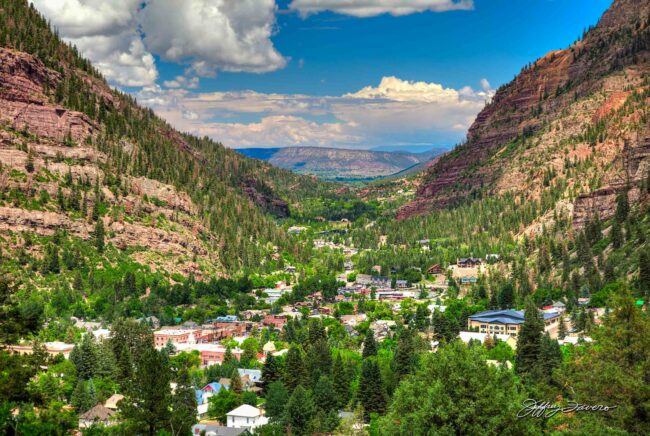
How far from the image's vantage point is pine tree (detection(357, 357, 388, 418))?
86.7 meters

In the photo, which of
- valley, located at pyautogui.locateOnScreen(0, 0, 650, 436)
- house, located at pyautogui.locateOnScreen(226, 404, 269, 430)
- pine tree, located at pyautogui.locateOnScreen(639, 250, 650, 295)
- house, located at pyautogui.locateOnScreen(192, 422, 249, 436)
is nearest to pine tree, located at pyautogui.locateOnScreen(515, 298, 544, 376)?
valley, located at pyautogui.locateOnScreen(0, 0, 650, 436)

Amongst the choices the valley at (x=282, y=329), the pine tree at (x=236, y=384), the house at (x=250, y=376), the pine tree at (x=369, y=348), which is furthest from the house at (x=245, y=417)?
the pine tree at (x=369, y=348)

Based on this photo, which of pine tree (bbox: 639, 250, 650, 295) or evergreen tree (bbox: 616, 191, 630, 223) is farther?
evergreen tree (bbox: 616, 191, 630, 223)

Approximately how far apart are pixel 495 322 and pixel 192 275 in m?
83.5

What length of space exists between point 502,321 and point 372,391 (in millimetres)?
50975

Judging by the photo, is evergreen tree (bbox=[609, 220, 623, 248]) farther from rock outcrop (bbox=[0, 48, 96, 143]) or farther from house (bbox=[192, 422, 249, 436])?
rock outcrop (bbox=[0, 48, 96, 143])

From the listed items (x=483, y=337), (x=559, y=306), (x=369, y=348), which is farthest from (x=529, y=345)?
(x=559, y=306)

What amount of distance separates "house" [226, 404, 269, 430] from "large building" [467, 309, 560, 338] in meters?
53.6

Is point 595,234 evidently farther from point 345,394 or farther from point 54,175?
point 54,175

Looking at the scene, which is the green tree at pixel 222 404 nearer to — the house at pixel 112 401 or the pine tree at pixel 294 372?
the pine tree at pixel 294 372

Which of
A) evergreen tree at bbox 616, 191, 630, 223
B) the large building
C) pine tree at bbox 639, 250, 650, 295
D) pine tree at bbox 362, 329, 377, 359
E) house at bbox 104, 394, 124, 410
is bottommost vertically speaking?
house at bbox 104, 394, 124, 410
